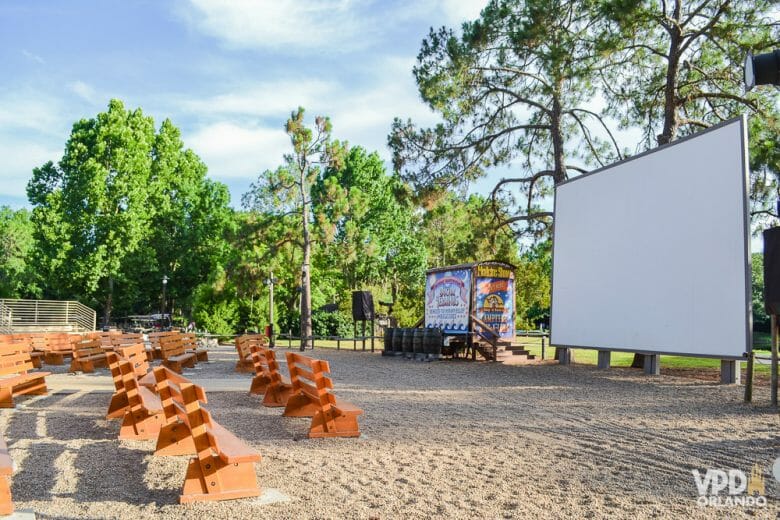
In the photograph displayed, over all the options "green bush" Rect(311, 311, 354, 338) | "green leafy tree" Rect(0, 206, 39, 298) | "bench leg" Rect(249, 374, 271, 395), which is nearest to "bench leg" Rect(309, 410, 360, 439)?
"bench leg" Rect(249, 374, 271, 395)

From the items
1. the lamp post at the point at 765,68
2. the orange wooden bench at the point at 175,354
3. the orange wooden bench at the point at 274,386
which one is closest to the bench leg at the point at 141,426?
the orange wooden bench at the point at 274,386

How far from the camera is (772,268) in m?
9.48

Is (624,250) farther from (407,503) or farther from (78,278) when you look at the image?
(78,278)

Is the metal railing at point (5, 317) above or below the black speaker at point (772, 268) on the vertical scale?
below

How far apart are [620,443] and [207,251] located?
43.7 meters

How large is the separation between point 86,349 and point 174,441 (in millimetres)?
9239

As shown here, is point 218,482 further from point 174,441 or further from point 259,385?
point 259,385

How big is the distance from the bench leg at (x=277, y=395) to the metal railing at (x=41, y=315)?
91.0ft

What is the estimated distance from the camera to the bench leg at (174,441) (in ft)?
19.7

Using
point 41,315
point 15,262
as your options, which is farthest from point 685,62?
point 15,262

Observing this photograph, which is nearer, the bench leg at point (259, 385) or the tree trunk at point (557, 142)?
the bench leg at point (259, 385)

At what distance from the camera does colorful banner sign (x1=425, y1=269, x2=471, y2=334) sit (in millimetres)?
21297

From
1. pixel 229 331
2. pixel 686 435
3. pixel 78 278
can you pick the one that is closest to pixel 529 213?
pixel 686 435

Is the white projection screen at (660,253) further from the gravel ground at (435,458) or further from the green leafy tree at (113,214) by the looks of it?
the green leafy tree at (113,214)
